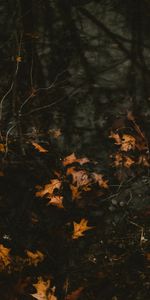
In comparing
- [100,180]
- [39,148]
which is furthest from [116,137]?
[39,148]

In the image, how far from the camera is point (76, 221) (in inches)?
126

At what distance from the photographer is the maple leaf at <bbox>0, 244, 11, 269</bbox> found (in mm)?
2922

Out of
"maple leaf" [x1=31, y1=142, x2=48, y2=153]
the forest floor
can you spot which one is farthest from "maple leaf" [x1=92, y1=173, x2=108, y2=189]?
"maple leaf" [x1=31, y1=142, x2=48, y2=153]

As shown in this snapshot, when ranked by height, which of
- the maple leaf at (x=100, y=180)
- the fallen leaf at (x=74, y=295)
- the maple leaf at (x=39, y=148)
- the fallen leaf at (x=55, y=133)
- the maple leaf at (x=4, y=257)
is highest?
the fallen leaf at (x=55, y=133)

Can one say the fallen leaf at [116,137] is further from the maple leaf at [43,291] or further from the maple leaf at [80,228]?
the maple leaf at [43,291]

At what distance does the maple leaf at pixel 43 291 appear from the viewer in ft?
8.92

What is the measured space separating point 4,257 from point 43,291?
0.43 metres

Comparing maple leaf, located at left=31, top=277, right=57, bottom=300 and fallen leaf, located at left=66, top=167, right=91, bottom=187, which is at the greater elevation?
fallen leaf, located at left=66, top=167, right=91, bottom=187

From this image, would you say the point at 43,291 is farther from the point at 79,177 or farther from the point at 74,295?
the point at 79,177

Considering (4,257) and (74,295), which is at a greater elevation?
(4,257)

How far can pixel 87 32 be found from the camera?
4.58 m

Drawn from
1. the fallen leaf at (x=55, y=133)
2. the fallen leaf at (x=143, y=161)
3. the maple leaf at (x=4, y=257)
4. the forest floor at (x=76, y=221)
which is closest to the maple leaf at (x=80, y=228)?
the forest floor at (x=76, y=221)

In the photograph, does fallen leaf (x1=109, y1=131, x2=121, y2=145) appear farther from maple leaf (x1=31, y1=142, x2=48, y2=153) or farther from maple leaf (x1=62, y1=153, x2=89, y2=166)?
maple leaf (x1=31, y1=142, x2=48, y2=153)

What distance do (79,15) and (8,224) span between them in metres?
2.82
